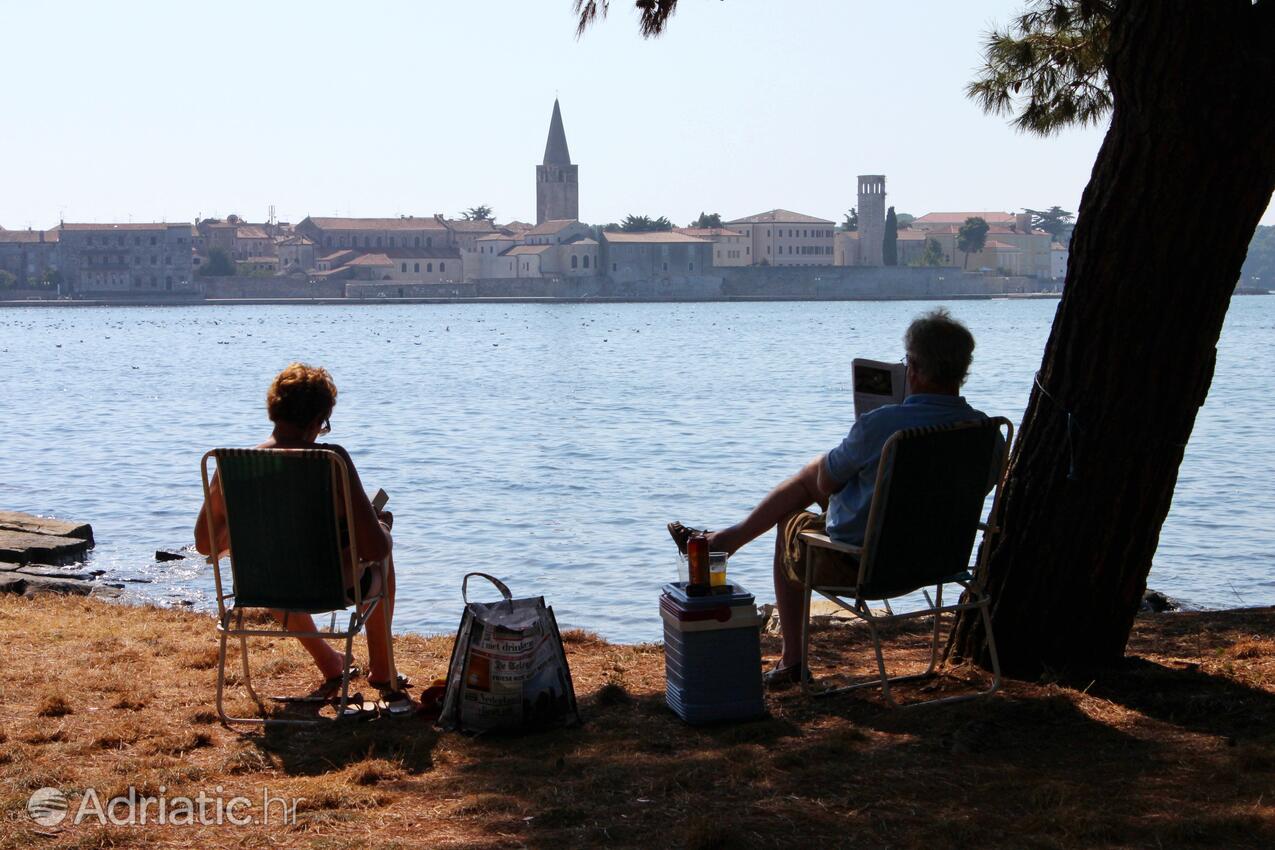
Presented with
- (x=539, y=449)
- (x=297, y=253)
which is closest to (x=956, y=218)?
(x=297, y=253)

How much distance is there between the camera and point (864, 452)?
3020 mm

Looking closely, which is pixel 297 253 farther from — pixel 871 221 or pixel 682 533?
pixel 682 533

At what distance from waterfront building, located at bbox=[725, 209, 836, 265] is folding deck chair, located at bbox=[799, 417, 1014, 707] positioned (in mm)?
91346

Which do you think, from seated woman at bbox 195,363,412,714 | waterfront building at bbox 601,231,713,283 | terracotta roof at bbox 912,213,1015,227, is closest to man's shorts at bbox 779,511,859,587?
seated woman at bbox 195,363,412,714

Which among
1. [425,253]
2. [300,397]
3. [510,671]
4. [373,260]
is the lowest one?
[510,671]

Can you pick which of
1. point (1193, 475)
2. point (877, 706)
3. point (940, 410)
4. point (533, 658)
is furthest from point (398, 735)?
point (1193, 475)

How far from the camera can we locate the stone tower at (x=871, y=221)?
97.1 metres

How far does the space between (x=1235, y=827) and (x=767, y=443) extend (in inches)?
512

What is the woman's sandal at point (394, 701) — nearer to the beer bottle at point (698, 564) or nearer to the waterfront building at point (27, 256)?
the beer bottle at point (698, 564)

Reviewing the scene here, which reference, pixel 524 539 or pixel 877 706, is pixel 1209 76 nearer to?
pixel 877 706

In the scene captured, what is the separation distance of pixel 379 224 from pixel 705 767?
94761 mm

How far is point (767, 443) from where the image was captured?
599 inches

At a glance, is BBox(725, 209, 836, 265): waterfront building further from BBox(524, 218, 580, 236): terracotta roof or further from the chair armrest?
the chair armrest

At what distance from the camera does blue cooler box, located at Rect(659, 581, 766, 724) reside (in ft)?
9.59
